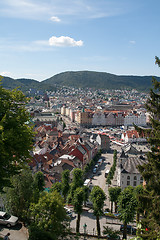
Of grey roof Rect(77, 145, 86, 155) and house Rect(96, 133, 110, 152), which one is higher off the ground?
grey roof Rect(77, 145, 86, 155)

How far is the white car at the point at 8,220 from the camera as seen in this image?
56.7 ft

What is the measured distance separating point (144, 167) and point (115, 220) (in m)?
14.0

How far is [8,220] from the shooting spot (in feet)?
57.1

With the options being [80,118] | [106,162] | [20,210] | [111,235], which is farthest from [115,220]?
[80,118]

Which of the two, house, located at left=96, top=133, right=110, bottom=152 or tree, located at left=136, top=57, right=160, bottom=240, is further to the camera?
house, located at left=96, top=133, right=110, bottom=152

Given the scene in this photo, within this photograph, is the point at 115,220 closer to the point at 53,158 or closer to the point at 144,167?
the point at 144,167

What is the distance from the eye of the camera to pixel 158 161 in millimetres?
13734

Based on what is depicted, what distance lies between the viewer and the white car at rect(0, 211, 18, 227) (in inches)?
680

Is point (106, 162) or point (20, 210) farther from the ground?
point (20, 210)

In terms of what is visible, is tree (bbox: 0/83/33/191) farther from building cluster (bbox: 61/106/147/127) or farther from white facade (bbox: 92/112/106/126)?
white facade (bbox: 92/112/106/126)

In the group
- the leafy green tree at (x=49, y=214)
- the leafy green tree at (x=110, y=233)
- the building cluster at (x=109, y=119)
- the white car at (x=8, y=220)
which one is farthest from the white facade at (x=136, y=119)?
the leafy green tree at (x=49, y=214)

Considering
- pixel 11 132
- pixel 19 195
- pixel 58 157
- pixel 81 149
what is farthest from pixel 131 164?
pixel 11 132

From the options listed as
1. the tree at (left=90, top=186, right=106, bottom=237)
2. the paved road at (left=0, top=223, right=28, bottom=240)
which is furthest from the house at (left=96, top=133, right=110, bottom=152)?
the paved road at (left=0, top=223, right=28, bottom=240)

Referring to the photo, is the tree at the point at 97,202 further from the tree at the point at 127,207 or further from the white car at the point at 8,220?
the white car at the point at 8,220
